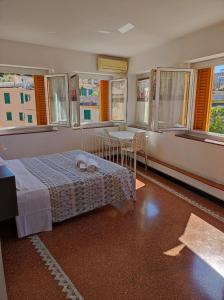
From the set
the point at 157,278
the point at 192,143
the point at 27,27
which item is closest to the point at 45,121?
the point at 27,27

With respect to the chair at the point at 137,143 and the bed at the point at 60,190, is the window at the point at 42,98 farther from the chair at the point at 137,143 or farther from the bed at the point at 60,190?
the bed at the point at 60,190

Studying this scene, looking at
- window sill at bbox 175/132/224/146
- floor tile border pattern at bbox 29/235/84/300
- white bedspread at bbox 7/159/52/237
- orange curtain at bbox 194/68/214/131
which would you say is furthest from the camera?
orange curtain at bbox 194/68/214/131

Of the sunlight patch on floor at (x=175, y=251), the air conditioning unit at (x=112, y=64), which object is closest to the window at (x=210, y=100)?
the air conditioning unit at (x=112, y=64)

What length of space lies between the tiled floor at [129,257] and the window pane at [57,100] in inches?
86.5

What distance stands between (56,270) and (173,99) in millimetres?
3082

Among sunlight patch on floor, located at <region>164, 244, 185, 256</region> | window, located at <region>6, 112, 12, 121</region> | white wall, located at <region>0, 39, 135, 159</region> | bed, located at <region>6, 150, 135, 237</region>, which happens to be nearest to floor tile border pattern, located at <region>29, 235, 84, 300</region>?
bed, located at <region>6, 150, 135, 237</region>

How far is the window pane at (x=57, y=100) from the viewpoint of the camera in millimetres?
3992

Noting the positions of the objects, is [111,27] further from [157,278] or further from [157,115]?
[157,278]

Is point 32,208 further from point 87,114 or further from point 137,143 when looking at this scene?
point 87,114

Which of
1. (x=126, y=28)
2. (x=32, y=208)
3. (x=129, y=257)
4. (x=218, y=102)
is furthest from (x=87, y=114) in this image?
(x=129, y=257)

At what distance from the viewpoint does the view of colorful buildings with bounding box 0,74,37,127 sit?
3.81 m

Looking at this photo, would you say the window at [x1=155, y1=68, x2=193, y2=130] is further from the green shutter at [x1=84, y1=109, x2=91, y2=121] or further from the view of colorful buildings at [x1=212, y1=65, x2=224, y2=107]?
the green shutter at [x1=84, y1=109, x2=91, y2=121]

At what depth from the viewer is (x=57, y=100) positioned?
4133mm

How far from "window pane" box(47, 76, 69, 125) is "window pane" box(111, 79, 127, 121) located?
130cm
